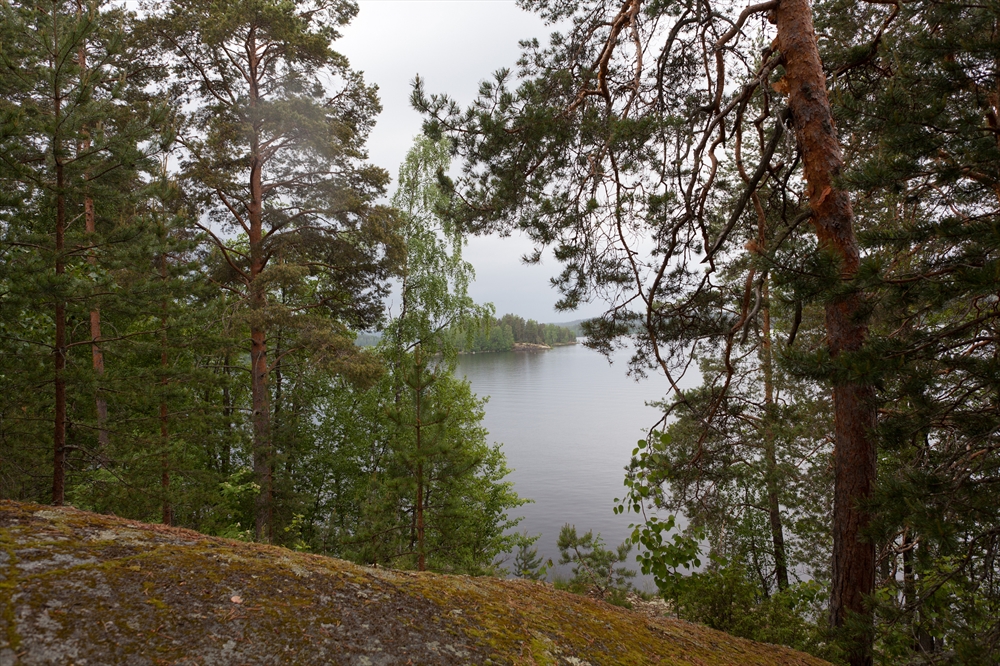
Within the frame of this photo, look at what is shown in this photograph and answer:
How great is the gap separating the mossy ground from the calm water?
3502mm

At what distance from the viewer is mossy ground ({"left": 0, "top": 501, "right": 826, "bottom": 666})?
140 centimetres

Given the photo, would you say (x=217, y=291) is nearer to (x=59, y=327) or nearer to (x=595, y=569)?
(x=59, y=327)

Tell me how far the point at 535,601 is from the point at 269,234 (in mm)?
8596

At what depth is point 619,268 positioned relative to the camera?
5.04 meters

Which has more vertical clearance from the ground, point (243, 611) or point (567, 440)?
point (243, 611)

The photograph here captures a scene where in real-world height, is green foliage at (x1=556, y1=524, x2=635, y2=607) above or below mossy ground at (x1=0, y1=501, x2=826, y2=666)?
below

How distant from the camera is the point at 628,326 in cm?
517

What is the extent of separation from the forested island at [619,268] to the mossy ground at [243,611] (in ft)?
0.13

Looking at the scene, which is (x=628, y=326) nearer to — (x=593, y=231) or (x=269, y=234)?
(x=593, y=231)

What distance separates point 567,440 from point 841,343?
21.0m

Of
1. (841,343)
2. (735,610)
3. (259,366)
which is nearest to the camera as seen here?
(841,343)

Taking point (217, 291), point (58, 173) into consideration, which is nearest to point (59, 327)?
point (58, 173)

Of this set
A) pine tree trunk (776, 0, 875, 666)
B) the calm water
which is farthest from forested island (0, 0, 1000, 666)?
the calm water

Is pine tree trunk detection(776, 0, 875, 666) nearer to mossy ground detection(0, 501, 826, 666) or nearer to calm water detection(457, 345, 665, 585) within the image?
mossy ground detection(0, 501, 826, 666)
